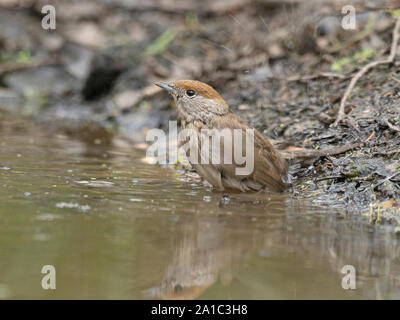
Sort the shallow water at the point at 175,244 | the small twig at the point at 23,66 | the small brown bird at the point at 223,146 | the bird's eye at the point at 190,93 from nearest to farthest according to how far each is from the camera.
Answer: the shallow water at the point at 175,244, the small brown bird at the point at 223,146, the bird's eye at the point at 190,93, the small twig at the point at 23,66

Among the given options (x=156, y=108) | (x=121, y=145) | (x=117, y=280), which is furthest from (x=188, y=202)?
(x=156, y=108)

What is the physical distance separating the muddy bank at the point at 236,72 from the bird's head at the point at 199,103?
1.02m

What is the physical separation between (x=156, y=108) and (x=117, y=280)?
21.7ft

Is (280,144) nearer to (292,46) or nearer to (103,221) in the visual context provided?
(103,221)

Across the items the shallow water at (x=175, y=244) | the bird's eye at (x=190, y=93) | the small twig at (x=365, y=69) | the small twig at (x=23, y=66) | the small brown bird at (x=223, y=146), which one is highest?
the small twig at (x=23, y=66)

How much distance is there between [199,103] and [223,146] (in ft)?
2.15

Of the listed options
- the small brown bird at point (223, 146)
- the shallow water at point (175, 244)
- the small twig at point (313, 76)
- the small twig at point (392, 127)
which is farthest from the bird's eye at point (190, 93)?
the small twig at point (313, 76)

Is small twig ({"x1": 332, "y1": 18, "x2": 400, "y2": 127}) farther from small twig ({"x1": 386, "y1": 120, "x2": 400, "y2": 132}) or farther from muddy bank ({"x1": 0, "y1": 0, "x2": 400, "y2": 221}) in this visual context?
small twig ({"x1": 386, "y1": 120, "x2": 400, "y2": 132})

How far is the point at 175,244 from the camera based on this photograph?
3.78 m

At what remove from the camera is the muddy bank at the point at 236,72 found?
582 cm

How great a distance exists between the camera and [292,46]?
9.43m

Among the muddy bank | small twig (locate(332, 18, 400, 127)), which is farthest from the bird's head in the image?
small twig (locate(332, 18, 400, 127))

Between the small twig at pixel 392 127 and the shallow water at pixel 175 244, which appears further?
the small twig at pixel 392 127

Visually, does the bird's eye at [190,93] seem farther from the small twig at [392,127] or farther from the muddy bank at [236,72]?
the small twig at [392,127]
